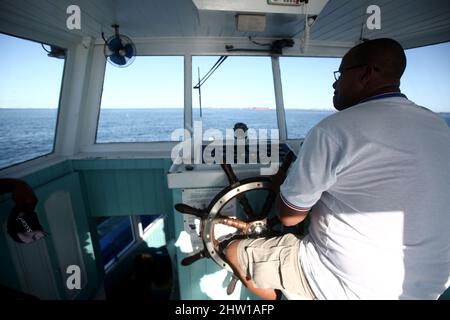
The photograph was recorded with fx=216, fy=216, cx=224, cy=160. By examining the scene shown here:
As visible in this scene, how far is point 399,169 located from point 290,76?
181 cm

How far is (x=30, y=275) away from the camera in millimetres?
1347

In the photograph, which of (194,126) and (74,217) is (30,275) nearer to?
(74,217)

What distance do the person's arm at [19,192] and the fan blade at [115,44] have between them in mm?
1193

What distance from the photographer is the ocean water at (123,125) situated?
60.9 inches

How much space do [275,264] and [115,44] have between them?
189 centimetres

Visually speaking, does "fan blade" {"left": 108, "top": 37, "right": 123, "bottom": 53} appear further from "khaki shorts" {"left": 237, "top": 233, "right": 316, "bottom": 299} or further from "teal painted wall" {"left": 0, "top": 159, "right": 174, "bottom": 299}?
"khaki shorts" {"left": 237, "top": 233, "right": 316, "bottom": 299}

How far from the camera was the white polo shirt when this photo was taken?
0.63 metres

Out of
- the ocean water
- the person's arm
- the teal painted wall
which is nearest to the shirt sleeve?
the person's arm

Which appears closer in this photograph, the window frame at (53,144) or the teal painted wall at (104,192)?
the window frame at (53,144)

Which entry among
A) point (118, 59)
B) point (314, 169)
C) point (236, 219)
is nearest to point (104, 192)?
point (118, 59)

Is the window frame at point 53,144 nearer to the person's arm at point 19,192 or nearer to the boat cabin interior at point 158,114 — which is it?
the boat cabin interior at point 158,114

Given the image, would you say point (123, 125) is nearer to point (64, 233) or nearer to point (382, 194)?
point (64, 233)

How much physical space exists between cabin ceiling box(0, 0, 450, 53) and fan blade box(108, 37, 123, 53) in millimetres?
107

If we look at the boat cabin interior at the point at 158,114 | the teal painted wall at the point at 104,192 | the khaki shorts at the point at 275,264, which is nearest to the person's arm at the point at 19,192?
the boat cabin interior at the point at 158,114
